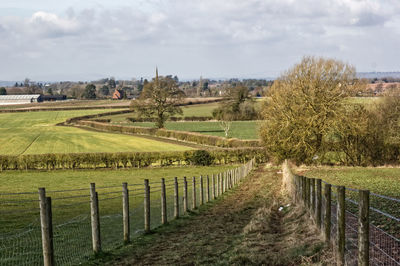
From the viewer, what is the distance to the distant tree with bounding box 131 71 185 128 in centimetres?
8338

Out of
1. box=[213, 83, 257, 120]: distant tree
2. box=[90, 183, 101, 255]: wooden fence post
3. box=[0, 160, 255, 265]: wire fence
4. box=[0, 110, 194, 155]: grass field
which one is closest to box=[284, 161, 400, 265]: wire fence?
box=[0, 160, 255, 265]: wire fence

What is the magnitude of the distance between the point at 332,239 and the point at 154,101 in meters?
76.4

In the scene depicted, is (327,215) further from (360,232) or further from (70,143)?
(70,143)

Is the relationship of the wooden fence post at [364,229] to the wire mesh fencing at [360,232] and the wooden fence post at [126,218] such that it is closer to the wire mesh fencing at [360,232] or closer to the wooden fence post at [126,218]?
the wire mesh fencing at [360,232]

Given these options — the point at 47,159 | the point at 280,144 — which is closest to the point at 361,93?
the point at 280,144

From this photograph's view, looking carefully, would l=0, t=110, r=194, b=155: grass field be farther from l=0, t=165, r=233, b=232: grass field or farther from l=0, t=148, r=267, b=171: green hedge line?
l=0, t=165, r=233, b=232: grass field

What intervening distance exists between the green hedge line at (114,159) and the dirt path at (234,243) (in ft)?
102

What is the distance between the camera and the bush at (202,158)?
48875 mm

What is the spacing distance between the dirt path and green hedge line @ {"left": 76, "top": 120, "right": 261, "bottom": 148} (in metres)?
39.5

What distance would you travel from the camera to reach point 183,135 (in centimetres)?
7075

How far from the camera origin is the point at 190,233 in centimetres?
1310

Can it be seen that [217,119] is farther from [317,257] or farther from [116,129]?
[317,257]

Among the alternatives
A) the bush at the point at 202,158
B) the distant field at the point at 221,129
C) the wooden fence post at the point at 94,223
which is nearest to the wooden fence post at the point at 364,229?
the wooden fence post at the point at 94,223

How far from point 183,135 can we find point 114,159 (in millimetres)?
24666
